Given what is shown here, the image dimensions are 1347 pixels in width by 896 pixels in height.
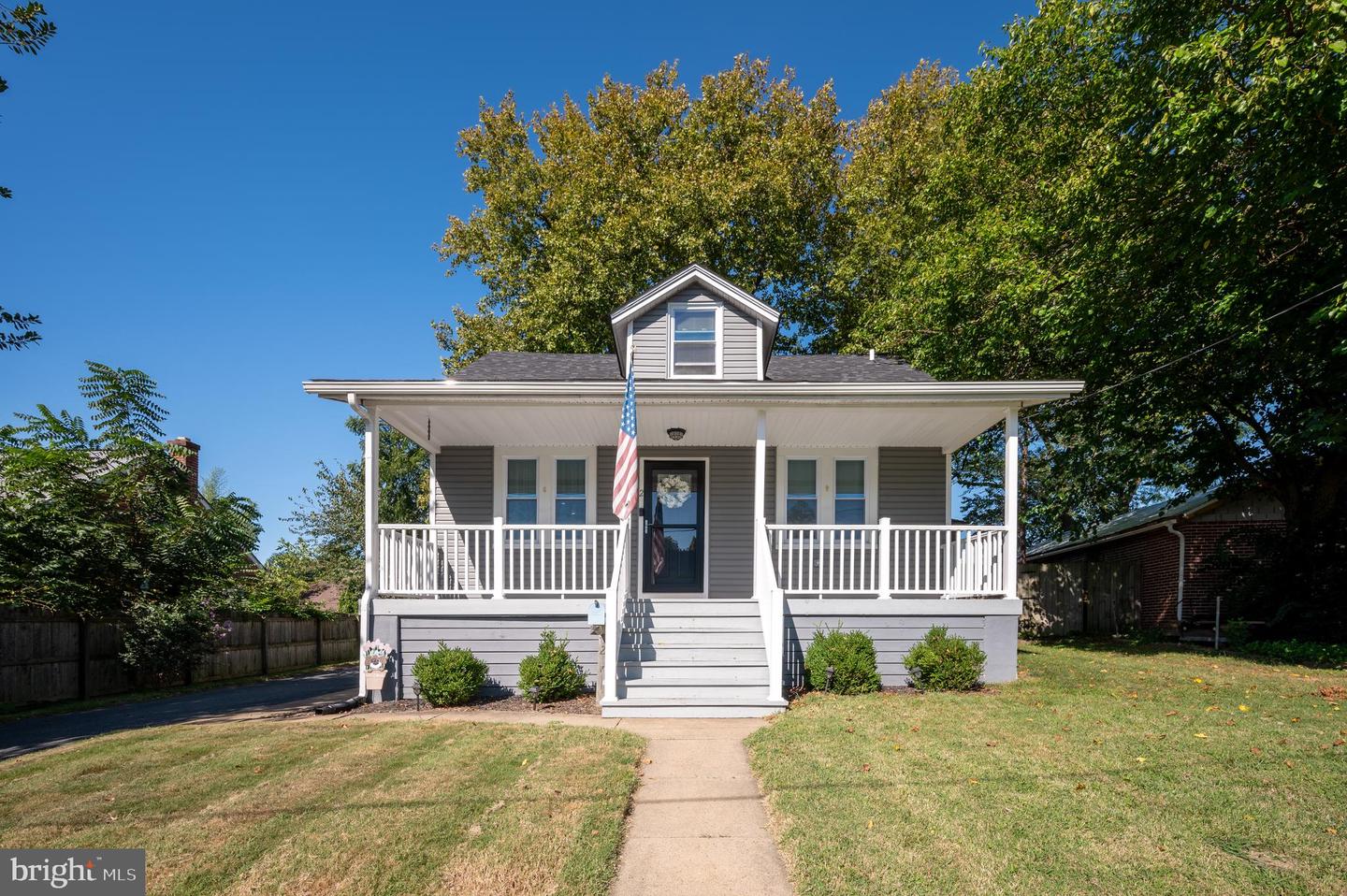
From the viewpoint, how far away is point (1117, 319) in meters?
12.1

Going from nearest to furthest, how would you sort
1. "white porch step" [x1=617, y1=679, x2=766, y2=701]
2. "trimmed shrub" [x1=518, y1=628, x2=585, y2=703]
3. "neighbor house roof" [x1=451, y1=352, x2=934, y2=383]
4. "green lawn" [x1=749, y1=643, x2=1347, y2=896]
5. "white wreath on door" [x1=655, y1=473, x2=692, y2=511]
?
"green lawn" [x1=749, y1=643, x2=1347, y2=896], "white porch step" [x1=617, y1=679, x2=766, y2=701], "trimmed shrub" [x1=518, y1=628, x2=585, y2=703], "neighbor house roof" [x1=451, y1=352, x2=934, y2=383], "white wreath on door" [x1=655, y1=473, x2=692, y2=511]

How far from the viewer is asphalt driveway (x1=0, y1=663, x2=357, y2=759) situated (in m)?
7.29

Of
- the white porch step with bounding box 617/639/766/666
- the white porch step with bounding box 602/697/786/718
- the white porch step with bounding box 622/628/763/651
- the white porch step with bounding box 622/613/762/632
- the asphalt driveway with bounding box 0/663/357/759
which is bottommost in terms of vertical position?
the asphalt driveway with bounding box 0/663/357/759

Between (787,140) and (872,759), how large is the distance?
19.6 meters

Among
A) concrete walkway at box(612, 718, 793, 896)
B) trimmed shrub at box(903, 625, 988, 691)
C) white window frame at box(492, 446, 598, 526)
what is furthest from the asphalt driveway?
trimmed shrub at box(903, 625, 988, 691)

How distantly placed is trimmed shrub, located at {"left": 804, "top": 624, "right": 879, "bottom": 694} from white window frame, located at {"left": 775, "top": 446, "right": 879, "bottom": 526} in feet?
10.6

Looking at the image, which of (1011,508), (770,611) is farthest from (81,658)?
(1011,508)

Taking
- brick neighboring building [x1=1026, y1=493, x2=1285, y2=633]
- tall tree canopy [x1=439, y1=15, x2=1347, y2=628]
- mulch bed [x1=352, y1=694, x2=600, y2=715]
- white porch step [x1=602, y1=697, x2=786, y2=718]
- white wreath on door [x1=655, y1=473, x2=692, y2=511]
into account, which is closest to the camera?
white porch step [x1=602, y1=697, x2=786, y2=718]

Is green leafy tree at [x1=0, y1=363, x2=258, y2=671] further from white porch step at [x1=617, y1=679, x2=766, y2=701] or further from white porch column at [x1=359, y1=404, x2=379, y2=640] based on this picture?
white porch step at [x1=617, y1=679, x2=766, y2=701]

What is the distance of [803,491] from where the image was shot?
11703 mm

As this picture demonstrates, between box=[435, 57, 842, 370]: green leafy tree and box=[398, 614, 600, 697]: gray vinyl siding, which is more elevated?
box=[435, 57, 842, 370]: green leafy tree

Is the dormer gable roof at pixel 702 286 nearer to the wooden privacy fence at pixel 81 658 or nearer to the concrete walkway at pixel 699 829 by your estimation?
the concrete walkway at pixel 699 829

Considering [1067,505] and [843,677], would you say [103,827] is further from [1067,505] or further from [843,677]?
[1067,505]

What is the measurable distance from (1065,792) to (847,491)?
7.13 meters
